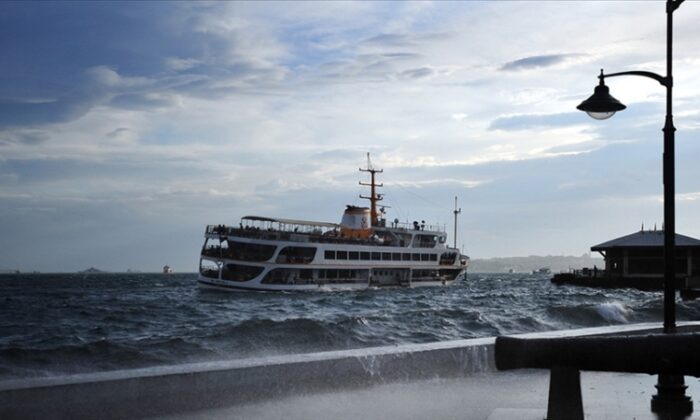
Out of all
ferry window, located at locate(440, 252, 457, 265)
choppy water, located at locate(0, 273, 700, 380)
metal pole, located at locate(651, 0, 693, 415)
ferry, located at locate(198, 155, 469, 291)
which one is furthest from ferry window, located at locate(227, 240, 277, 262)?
metal pole, located at locate(651, 0, 693, 415)

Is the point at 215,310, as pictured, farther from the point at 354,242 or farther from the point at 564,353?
the point at 564,353

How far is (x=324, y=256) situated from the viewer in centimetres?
6159

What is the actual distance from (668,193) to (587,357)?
336 centimetres

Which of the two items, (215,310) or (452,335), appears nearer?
(452,335)

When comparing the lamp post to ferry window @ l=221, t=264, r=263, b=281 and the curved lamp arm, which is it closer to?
the curved lamp arm

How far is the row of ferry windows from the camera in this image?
6282 centimetres

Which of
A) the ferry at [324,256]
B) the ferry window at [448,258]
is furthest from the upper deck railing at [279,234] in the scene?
the ferry window at [448,258]

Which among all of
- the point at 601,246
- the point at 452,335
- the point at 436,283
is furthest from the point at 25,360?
the point at 601,246

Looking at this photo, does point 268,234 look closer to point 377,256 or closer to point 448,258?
point 377,256

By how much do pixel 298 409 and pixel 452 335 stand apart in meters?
16.2

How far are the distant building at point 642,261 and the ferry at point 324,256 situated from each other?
1715 cm

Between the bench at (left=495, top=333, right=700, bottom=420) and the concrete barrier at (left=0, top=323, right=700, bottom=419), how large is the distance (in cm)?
231

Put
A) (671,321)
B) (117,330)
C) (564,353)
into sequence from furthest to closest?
1. (117,330)
2. (671,321)
3. (564,353)

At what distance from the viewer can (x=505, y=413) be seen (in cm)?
708
